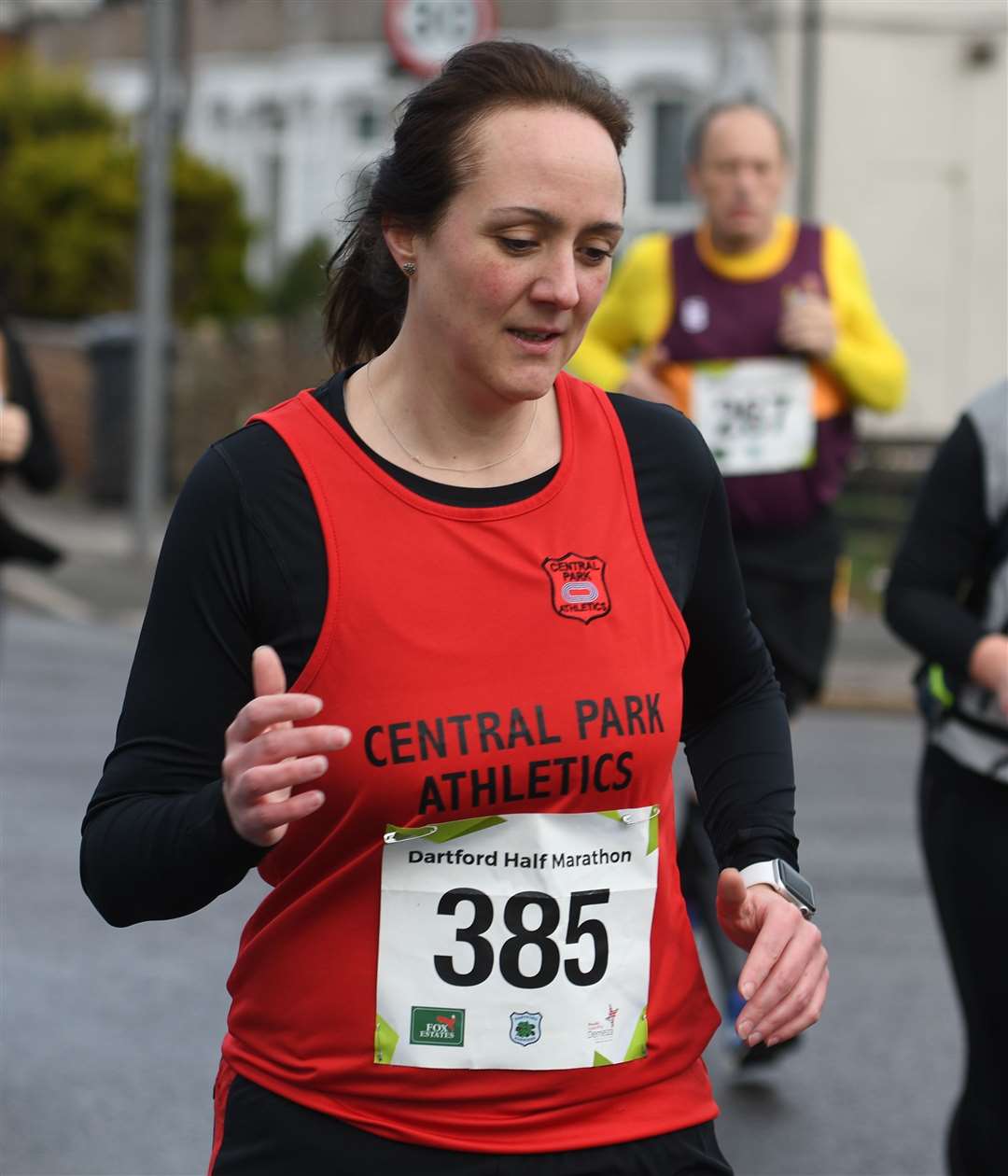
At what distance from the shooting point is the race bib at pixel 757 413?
534 centimetres

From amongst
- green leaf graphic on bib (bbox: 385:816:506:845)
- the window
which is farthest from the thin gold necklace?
the window

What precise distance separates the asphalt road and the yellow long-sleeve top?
1.64m

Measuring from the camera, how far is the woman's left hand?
242cm

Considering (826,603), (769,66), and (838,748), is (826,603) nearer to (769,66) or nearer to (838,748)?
(838,748)

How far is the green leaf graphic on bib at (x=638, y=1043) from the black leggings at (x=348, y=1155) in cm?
9

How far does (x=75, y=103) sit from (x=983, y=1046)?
27.1m

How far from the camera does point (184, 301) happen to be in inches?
984

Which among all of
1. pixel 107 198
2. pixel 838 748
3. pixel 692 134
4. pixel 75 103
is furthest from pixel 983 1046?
pixel 75 103

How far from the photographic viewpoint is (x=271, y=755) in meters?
2.12

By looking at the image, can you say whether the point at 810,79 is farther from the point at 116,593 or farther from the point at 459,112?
the point at 459,112

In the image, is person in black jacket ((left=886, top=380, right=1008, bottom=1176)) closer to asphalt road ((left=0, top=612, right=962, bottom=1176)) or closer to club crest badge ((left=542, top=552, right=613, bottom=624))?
asphalt road ((left=0, top=612, right=962, bottom=1176))

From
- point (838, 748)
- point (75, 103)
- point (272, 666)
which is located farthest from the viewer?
point (75, 103)

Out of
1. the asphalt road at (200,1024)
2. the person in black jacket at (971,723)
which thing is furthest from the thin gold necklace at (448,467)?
the asphalt road at (200,1024)

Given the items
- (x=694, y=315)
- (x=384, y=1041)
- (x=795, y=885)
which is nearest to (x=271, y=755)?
(x=384, y=1041)
